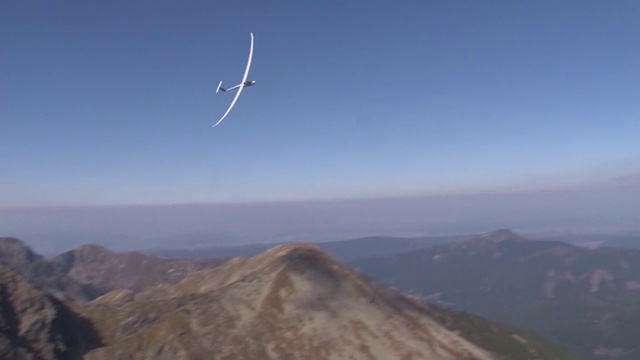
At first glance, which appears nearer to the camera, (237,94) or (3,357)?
(237,94)

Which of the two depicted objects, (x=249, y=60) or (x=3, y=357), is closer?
(x=249, y=60)

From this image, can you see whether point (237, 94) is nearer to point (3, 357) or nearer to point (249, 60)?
point (249, 60)

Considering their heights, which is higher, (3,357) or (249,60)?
(249,60)

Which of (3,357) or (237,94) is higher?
(237,94)

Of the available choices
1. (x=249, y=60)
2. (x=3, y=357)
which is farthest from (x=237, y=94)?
(x=3, y=357)
